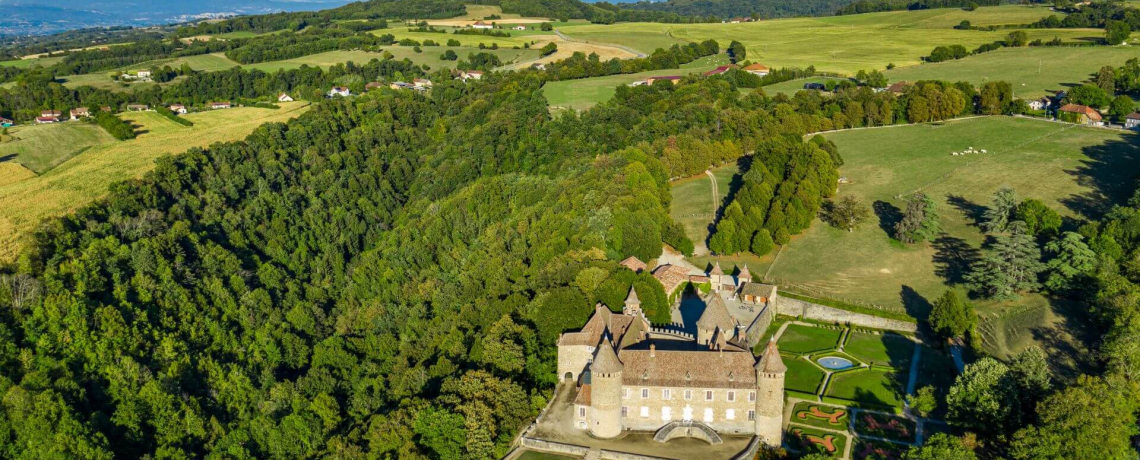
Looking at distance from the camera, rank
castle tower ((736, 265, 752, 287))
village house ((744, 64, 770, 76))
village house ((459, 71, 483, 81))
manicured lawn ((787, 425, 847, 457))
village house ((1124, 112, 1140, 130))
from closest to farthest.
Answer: manicured lawn ((787, 425, 847, 457)) → castle tower ((736, 265, 752, 287)) → village house ((1124, 112, 1140, 130)) → village house ((744, 64, 770, 76)) → village house ((459, 71, 483, 81))

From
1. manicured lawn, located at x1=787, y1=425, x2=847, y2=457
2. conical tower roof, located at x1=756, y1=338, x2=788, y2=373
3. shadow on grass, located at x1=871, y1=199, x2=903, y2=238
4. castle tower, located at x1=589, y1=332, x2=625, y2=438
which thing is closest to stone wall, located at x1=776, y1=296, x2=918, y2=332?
shadow on grass, located at x1=871, y1=199, x2=903, y2=238

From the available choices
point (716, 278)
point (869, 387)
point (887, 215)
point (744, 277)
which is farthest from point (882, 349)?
point (887, 215)

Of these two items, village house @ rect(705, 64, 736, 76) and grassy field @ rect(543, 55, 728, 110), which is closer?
grassy field @ rect(543, 55, 728, 110)

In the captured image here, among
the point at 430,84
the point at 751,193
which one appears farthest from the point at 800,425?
the point at 430,84

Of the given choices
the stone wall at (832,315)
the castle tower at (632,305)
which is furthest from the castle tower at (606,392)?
the stone wall at (832,315)

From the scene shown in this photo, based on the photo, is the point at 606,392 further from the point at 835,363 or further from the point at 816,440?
the point at 835,363

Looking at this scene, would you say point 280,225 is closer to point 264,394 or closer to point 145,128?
point 264,394

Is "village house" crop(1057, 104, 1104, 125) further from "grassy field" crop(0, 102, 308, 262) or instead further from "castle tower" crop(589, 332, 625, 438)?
"grassy field" crop(0, 102, 308, 262)
